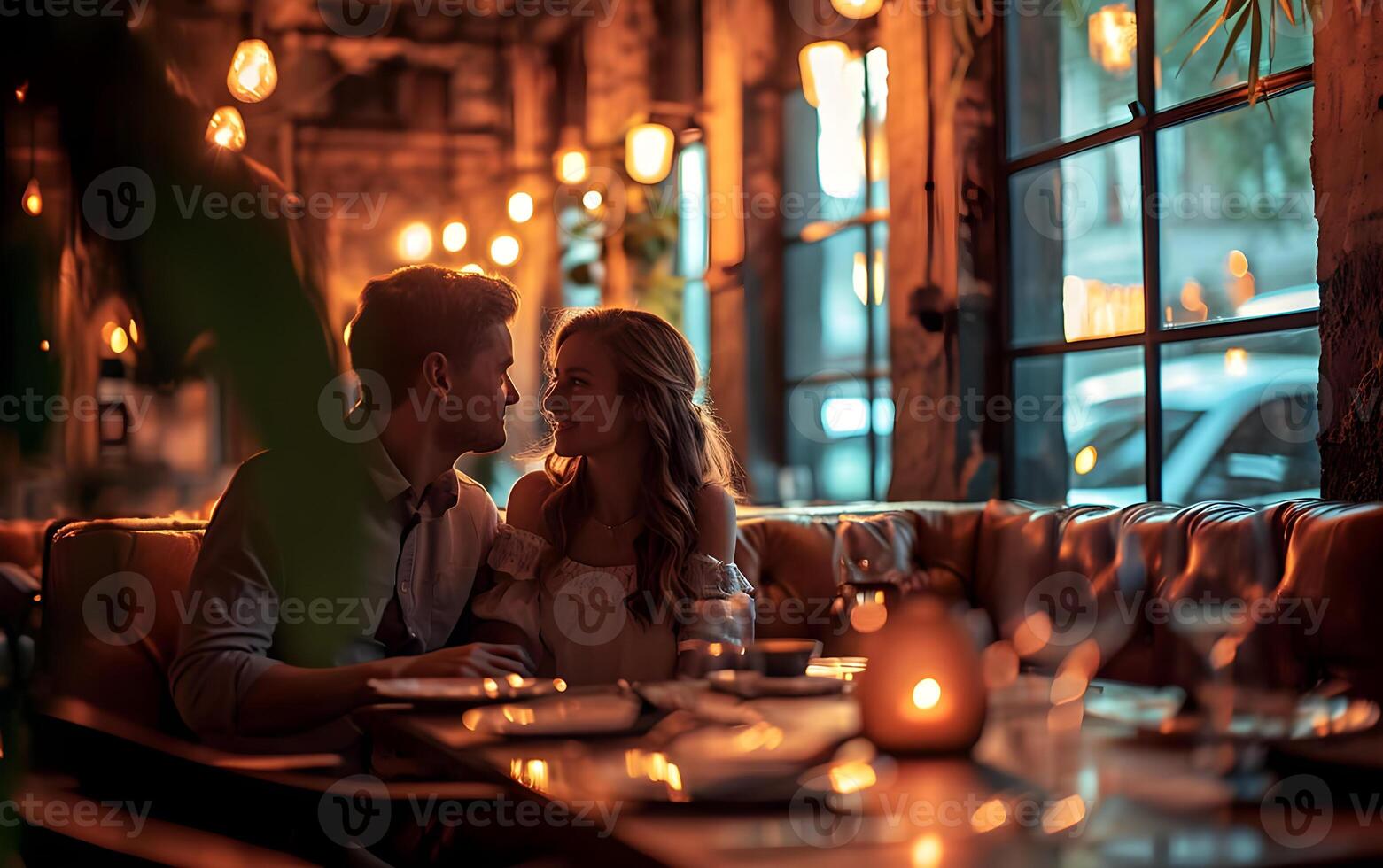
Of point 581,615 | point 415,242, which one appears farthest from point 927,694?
point 415,242

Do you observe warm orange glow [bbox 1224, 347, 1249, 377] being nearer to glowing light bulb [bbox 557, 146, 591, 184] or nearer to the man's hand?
the man's hand

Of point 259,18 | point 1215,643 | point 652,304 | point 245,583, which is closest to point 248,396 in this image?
point 245,583

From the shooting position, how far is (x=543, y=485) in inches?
85.8

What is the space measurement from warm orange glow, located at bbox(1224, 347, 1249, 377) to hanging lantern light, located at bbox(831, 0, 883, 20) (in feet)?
5.44

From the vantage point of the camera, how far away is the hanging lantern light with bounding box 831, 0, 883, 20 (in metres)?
4.00

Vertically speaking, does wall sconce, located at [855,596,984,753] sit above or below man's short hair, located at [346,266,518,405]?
below

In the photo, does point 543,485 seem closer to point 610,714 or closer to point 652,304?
point 610,714

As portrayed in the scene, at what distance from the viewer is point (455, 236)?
8023mm

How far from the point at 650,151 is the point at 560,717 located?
475 centimetres

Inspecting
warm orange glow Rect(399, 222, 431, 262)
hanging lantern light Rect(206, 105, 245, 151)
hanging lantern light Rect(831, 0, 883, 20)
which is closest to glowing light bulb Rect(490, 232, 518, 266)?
warm orange glow Rect(399, 222, 431, 262)

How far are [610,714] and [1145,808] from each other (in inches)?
19.8

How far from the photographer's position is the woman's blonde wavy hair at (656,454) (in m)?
2.05

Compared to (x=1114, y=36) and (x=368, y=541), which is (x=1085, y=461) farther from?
(x=368, y=541)

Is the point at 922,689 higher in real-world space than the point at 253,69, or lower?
lower
